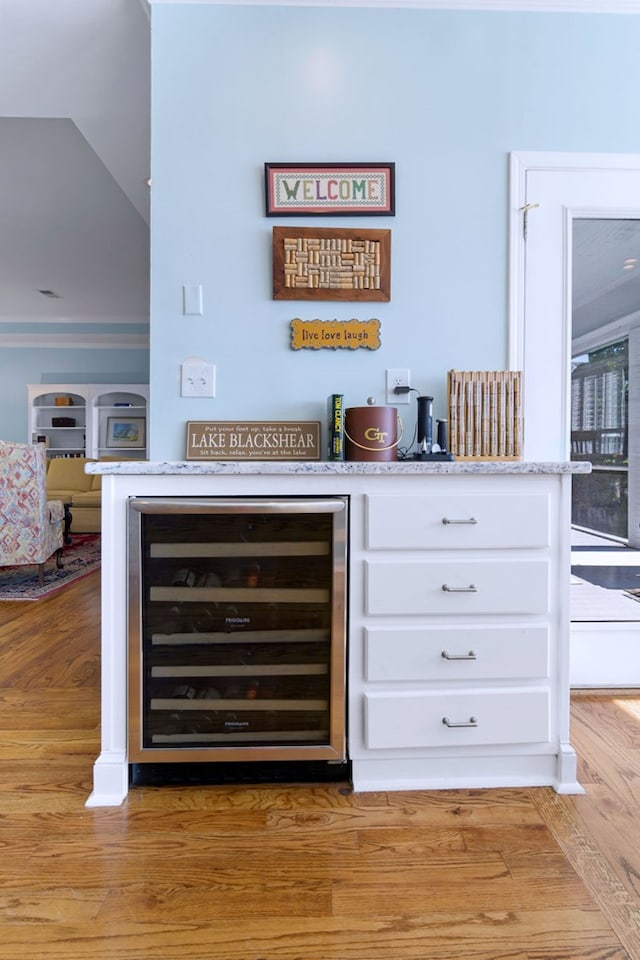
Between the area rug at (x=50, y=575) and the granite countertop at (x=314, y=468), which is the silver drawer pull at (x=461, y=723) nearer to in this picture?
the granite countertop at (x=314, y=468)

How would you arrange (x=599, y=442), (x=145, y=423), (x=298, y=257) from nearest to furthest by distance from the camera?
1. (x=298, y=257)
2. (x=599, y=442)
3. (x=145, y=423)

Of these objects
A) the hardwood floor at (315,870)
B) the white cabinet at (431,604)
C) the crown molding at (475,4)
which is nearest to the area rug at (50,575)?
the hardwood floor at (315,870)

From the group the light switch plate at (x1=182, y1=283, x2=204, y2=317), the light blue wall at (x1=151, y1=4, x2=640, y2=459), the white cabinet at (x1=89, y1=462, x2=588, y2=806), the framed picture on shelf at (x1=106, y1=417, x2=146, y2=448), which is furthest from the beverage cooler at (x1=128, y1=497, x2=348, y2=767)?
the framed picture on shelf at (x1=106, y1=417, x2=146, y2=448)

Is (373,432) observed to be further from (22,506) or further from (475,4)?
(22,506)

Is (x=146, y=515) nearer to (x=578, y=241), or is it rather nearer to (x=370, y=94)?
(x=370, y=94)

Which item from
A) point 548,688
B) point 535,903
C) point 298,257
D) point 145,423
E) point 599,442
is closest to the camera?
point 535,903

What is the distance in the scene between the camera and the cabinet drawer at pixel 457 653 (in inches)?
59.6

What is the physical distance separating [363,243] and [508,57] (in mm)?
929

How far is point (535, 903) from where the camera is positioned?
1.15 meters

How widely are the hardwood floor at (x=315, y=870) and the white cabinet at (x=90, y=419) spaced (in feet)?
20.7

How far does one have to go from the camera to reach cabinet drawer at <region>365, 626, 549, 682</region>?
4.97ft

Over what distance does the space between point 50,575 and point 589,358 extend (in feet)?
13.3

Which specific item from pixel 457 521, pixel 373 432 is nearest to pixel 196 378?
pixel 373 432

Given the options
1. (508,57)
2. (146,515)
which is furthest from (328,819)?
(508,57)
